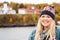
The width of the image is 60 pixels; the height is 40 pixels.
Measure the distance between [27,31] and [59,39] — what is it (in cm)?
40

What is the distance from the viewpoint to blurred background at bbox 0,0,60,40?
187 centimetres

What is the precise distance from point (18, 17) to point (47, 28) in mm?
409

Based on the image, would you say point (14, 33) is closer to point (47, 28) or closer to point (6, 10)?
point (6, 10)

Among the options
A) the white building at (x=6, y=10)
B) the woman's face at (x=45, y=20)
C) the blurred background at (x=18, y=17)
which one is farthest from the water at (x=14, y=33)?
the woman's face at (x=45, y=20)

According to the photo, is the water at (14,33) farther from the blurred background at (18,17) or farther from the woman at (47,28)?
the woman at (47,28)

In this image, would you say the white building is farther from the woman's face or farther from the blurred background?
the woman's face

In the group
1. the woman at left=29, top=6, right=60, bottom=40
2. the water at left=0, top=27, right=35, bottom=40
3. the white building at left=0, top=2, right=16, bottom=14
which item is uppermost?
the white building at left=0, top=2, right=16, bottom=14

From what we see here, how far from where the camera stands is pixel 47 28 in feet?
5.38

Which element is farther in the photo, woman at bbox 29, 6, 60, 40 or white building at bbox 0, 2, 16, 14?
white building at bbox 0, 2, 16, 14

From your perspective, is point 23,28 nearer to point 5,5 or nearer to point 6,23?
point 6,23

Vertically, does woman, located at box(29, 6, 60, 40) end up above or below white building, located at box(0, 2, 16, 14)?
below

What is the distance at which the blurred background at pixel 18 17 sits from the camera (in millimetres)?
1870

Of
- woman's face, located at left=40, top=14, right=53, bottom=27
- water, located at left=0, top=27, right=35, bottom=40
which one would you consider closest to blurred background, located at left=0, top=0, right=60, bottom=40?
water, located at left=0, top=27, right=35, bottom=40

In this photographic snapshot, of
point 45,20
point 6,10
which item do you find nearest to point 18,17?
point 6,10
